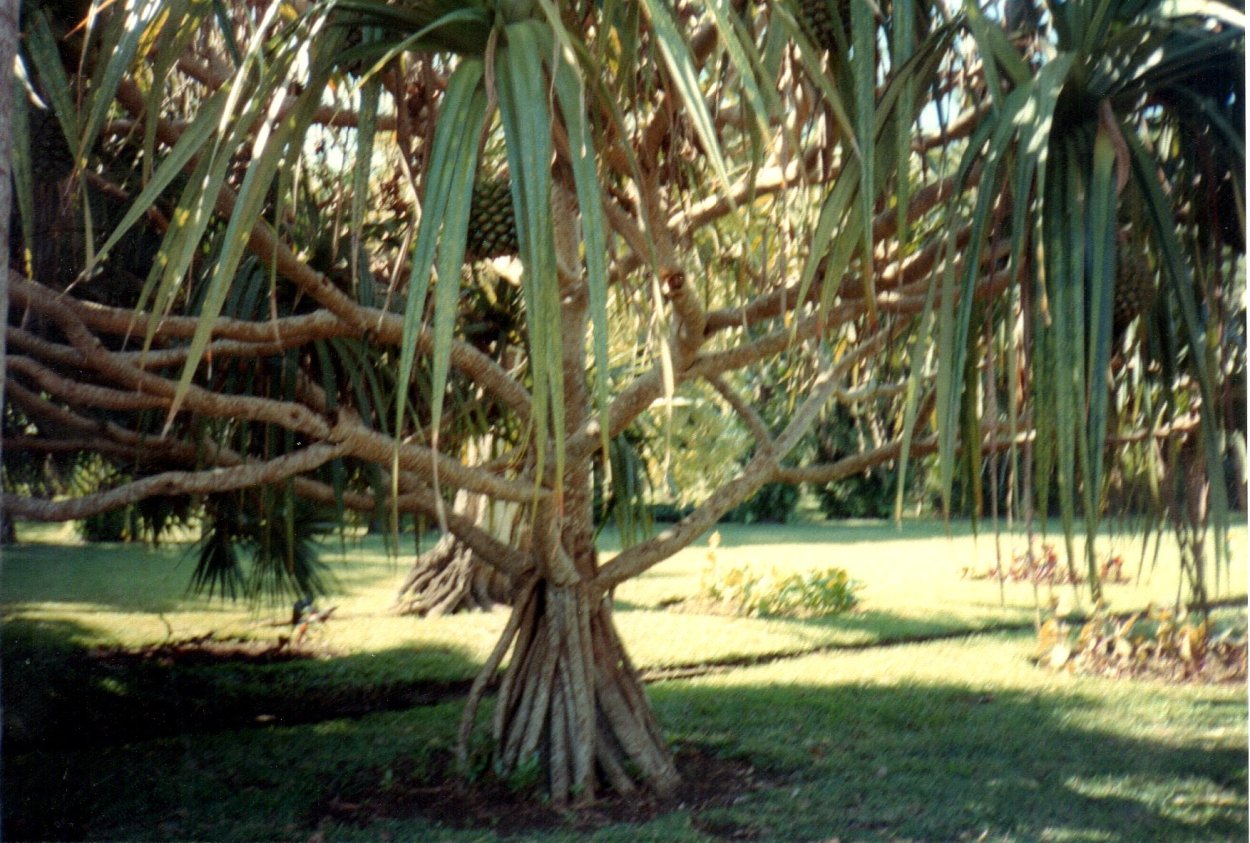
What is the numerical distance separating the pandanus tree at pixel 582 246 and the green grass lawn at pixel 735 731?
603 millimetres

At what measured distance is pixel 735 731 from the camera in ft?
16.6

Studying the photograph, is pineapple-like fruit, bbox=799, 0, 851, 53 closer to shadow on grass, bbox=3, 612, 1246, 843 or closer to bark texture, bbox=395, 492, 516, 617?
shadow on grass, bbox=3, 612, 1246, 843

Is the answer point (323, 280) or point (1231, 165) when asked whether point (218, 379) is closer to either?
point (323, 280)

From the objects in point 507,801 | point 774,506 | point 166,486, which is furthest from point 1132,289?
point 774,506

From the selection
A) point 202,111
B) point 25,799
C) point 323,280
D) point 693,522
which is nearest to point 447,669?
point 25,799

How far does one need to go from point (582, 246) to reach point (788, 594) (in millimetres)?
6471

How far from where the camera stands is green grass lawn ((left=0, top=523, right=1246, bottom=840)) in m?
3.85

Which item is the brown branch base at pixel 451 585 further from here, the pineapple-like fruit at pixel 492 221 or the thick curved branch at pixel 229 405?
the pineapple-like fruit at pixel 492 221

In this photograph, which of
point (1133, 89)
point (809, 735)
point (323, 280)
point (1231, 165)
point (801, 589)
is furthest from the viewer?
point (801, 589)

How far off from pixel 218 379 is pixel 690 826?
1929mm

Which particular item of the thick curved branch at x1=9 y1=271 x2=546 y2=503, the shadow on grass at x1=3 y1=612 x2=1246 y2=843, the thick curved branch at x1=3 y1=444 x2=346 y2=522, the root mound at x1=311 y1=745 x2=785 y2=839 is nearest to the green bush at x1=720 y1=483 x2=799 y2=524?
the shadow on grass at x1=3 y1=612 x2=1246 y2=843

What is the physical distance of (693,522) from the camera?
152 inches

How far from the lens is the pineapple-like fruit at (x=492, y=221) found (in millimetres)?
2678

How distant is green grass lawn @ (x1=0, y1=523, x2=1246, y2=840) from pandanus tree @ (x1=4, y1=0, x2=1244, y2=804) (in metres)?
0.60
